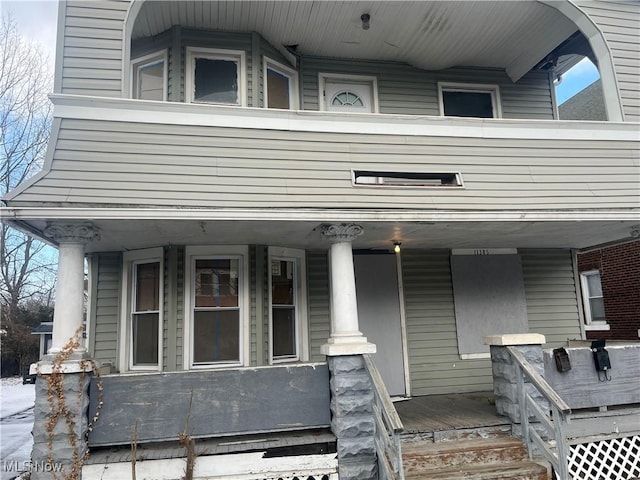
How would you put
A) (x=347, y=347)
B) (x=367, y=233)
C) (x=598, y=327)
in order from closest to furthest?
(x=347, y=347)
(x=367, y=233)
(x=598, y=327)

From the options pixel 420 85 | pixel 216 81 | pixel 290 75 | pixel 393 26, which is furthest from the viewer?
pixel 420 85

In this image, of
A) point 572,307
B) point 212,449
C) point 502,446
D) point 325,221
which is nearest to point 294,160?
point 325,221

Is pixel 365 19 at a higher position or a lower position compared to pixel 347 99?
higher

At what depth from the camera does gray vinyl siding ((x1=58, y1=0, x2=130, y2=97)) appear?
500 centimetres

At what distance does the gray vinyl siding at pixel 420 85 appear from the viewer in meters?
7.39

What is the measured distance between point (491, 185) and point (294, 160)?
96.4 inches

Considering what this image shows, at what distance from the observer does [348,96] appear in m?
7.60

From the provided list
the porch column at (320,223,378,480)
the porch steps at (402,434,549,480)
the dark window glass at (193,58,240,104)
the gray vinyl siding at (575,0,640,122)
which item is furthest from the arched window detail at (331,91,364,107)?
the porch steps at (402,434,549,480)

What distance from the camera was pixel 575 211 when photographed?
574 centimetres

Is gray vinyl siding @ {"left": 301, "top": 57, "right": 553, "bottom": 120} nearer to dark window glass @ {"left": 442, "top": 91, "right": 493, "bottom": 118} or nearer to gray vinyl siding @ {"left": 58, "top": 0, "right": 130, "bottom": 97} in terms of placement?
dark window glass @ {"left": 442, "top": 91, "right": 493, "bottom": 118}

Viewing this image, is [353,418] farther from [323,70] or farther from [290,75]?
[323,70]

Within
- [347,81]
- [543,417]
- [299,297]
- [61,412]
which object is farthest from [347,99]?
[61,412]

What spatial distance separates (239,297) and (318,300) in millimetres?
1375

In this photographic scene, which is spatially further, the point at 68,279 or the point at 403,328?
the point at 403,328
